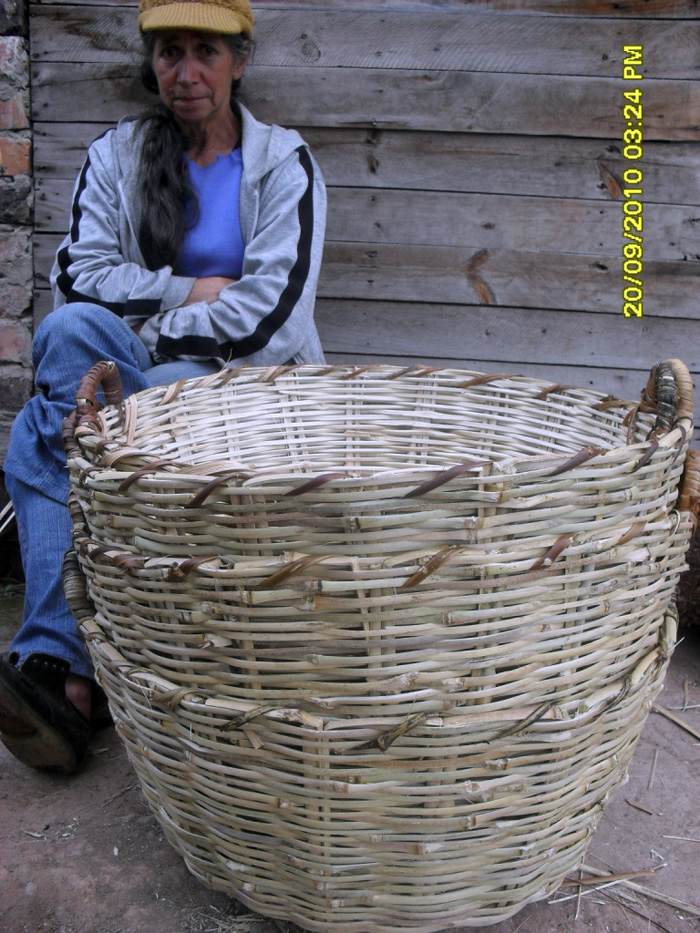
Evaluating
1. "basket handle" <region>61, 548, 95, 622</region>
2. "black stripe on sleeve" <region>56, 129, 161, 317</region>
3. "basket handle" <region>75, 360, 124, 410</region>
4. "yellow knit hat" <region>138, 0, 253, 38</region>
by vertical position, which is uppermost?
"yellow knit hat" <region>138, 0, 253, 38</region>

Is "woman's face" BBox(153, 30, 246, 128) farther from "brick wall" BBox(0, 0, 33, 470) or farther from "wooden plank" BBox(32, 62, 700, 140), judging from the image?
"brick wall" BBox(0, 0, 33, 470)

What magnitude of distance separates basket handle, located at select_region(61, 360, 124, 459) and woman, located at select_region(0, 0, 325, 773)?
0.78 feet

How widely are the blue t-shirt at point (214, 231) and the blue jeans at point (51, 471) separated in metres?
0.37

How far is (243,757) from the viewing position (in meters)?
0.87

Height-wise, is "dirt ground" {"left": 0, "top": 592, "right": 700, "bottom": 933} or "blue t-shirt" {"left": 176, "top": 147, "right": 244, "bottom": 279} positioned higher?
"blue t-shirt" {"left": 176, "top": 147, "right": 244, "bottom": 279}

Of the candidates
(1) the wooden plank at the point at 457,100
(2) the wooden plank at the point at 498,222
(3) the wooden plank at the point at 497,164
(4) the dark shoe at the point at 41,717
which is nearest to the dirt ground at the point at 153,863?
(4) the dark shoe at the point at 41,717

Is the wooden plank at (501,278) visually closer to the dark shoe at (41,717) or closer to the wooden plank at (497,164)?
the wooden plank at (497,164)

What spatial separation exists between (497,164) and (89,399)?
142 centimetres

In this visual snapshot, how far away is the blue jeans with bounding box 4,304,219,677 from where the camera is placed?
1396 mm

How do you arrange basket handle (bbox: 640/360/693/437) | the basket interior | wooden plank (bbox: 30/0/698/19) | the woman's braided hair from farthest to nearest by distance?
wooden plank (bbox: 30/0/698/19) → the woman's braided hair → the basket interior → basket handle (bbox: 640/360/693/437)

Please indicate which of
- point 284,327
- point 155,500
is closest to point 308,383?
point 284,327

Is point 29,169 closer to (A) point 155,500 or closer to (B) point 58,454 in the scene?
(B) point 58,454

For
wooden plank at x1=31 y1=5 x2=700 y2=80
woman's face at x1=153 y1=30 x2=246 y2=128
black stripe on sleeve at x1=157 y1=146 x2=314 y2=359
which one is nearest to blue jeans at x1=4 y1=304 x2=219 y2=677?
black stripe on sleeve at x1=157 y1=146 x2=314 y2=359

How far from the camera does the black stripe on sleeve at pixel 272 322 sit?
1.67m
